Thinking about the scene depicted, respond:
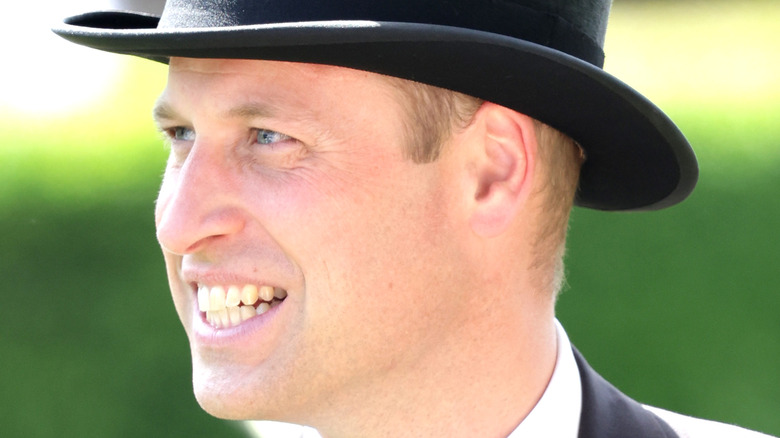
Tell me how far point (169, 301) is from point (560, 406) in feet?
8.47

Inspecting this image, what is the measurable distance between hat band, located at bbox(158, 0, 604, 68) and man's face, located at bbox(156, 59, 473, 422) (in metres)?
0.15

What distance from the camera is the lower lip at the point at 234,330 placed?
2.43 meters

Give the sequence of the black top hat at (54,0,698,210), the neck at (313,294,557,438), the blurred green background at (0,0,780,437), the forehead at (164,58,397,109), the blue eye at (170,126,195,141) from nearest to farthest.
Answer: the black top hat at (54,0,698,210) → the forehead at (164,58,397,109) → the neck at (313,294,557,438) → the blue eye at (170,126,195,141) → the blurred green background at (0,0,780,437)

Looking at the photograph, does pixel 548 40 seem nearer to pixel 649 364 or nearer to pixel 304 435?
pixel 304 435

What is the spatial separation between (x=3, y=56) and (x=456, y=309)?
4363mm

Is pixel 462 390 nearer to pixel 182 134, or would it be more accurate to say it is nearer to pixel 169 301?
pixel 182 134

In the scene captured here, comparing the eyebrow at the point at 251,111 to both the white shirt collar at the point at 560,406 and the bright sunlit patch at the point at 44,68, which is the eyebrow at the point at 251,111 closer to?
the white shirt collar at the point at 560,406

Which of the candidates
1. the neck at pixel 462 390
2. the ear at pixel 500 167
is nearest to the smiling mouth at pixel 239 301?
the neck at pixel 462 390

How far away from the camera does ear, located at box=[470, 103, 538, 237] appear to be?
8.42 ft

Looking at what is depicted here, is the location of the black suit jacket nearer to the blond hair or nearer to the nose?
the blond hair

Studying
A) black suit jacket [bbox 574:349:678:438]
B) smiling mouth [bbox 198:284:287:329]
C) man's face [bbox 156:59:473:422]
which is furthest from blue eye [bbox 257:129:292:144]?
black suit jacket [bbox 574:349:678:438]

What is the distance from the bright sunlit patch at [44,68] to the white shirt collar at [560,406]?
129 inches

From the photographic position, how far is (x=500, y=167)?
8.59 ft

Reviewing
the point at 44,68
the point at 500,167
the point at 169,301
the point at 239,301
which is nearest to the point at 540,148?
the point at 500,167
